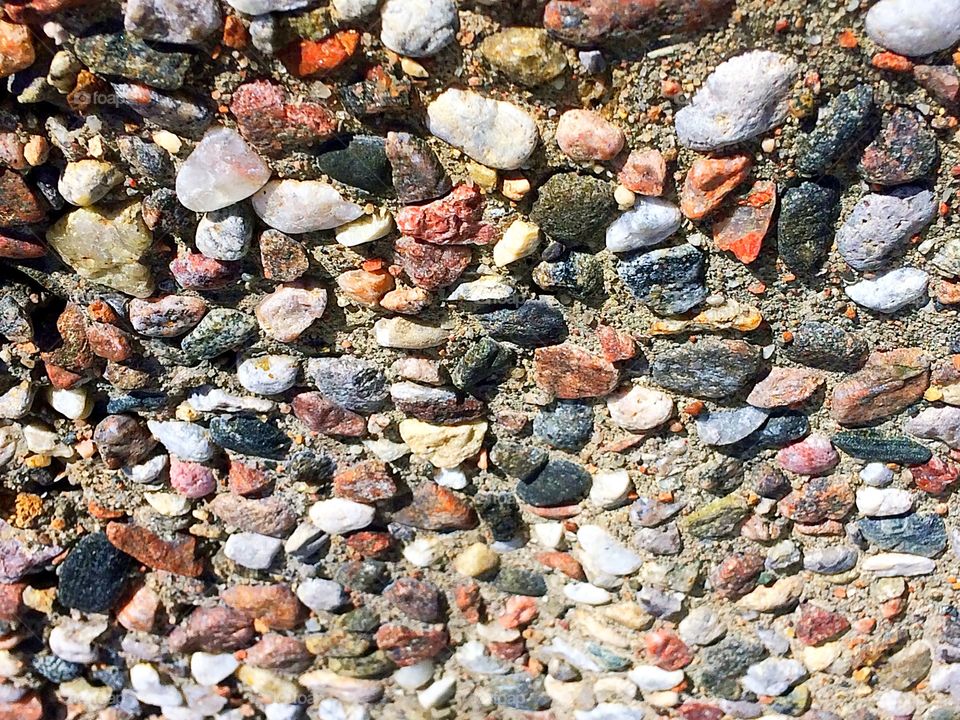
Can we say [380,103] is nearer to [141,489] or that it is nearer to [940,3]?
[940,3]

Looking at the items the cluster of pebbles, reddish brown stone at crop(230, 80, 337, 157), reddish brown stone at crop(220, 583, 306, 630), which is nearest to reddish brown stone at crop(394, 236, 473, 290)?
the cluster of pebbles

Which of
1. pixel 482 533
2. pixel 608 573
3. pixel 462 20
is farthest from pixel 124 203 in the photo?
pixel 608 573

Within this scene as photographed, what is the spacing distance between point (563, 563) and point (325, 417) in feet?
0.97

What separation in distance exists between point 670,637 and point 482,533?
24 cm

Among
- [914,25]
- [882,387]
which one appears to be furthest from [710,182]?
[882,387]

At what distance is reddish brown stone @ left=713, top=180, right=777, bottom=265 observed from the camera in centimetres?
61

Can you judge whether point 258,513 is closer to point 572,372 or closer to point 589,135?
point 572,372

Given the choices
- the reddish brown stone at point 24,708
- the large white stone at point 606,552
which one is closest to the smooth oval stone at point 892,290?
the large white stone at point 606,552

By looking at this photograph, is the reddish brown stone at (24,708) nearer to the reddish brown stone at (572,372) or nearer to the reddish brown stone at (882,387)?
the reddish brown stone at (572,372)

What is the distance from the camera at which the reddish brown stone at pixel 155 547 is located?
0.91m

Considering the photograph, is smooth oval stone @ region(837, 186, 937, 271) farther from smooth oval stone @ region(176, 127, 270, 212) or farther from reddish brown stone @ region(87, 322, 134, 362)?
reddish brown stone @ region(87, 322, 134, 362)

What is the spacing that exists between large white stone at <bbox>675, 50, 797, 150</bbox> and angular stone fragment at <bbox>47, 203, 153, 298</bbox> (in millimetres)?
427

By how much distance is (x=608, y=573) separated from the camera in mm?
885

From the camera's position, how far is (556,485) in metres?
0.83
